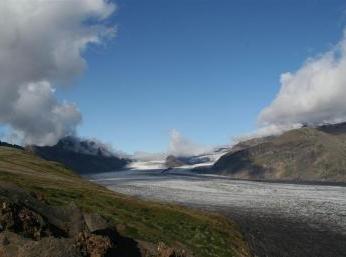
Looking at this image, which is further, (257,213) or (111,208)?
(257,213)

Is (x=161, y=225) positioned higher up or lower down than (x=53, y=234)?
lower down

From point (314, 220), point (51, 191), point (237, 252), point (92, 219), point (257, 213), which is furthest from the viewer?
point (257, 213)

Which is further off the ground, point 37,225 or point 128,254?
point 37,225

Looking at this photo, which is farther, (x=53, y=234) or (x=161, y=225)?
(x=161, y=225)

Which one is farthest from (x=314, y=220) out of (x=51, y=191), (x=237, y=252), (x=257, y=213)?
(x=51, y=191)

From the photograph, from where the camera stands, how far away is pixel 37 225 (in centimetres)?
2955

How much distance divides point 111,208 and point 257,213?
6671cm

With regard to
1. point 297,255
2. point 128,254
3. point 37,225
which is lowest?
point 297,255

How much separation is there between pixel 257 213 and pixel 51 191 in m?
70.7

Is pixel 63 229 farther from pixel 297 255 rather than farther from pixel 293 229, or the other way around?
pixel 293 229

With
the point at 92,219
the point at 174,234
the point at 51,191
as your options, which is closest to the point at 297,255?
the point at 174,234

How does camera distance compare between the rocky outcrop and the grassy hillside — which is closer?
the rocky outcrop

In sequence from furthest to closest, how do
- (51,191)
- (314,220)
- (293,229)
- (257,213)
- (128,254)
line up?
1. (257,213)
2. (314,220)
3. (293,229)
4. (51,191)
5. (128,254)

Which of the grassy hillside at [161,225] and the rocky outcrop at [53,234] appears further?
the grassy hillside at [161,225]
